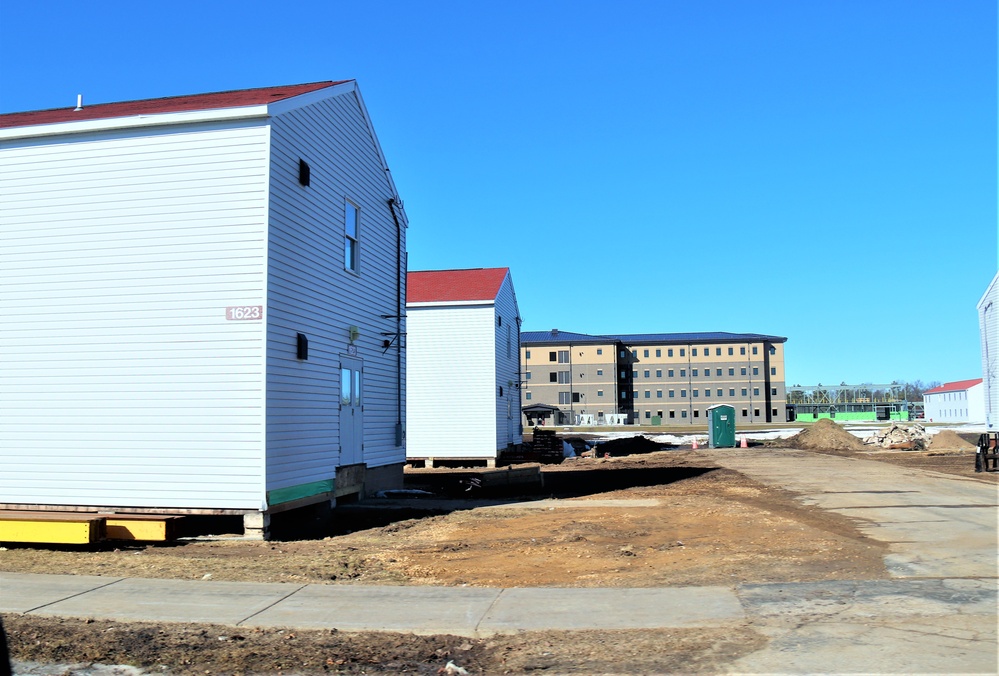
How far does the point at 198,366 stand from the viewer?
13117 mm

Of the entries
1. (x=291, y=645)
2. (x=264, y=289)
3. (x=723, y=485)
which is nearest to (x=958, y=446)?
(x=723, y=485)

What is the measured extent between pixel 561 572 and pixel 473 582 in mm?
1211

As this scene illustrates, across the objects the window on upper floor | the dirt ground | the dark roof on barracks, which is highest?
the dark roof on barracks

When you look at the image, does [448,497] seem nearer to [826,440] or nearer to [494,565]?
[494,565]

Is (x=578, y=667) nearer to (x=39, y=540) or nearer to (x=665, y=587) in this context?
(x=665, y=587)

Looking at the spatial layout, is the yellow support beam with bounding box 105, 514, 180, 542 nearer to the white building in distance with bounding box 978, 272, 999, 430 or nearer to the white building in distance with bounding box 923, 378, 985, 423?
the white building in distance with bounding box 978, 272, 999, 430

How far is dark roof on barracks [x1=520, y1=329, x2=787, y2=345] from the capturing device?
105938 mm

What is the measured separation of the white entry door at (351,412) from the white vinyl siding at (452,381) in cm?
1411

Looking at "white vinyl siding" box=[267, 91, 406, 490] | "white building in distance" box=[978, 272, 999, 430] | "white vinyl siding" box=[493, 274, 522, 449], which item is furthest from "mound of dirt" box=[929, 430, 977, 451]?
"white vinyl siding" box=[267, 91, 406, 490]

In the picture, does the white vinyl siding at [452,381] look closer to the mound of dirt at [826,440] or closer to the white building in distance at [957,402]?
the mound of dirt at [826,440]

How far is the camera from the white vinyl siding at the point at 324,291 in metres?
13.5

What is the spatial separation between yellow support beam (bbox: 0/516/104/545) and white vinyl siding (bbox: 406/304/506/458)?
1978cm

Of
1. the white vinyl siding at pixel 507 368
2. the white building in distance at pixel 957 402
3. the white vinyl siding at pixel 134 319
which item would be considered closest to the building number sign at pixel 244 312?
the white vinyl siding at pixel 134 319

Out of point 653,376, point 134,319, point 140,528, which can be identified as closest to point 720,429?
point 134,319
